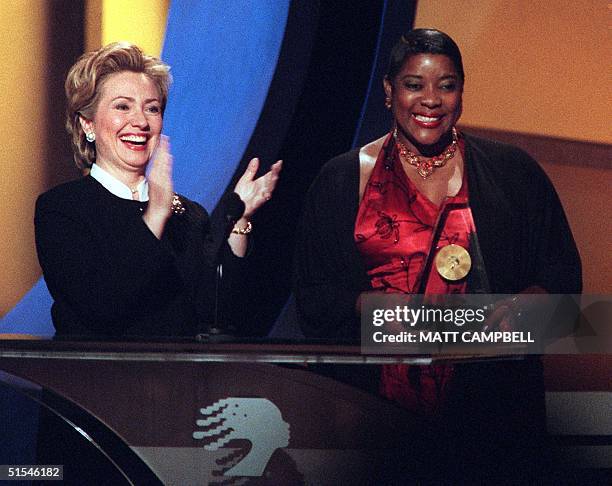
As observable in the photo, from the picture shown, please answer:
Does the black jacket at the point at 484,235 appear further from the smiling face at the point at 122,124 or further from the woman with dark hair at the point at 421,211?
the smiling face at the point at 122,124

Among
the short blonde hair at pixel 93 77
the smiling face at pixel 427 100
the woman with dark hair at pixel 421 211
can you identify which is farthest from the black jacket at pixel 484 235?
the short blonde hair at pixel 93 77

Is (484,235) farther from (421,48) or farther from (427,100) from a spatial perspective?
(421,48)

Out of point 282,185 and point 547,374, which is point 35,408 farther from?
point 282,185

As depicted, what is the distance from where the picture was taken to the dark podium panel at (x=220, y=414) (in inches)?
61.1

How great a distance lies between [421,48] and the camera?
118 inches

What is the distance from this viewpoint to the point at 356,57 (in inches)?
134

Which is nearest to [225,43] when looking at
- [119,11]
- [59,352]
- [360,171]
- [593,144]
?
[119,11]

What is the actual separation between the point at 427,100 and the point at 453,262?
0.51 meters

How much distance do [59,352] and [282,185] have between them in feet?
6.02

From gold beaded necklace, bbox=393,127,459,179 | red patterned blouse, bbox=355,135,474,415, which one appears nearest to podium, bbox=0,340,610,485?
red patterned blouse, bbox=355,135,474,415

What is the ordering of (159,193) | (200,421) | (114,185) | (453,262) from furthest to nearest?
(453,262) → (114,185) → (159,193) → (200,421)

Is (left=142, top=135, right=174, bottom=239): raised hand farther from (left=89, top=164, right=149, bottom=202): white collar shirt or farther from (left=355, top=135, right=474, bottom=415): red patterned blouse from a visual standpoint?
(left=355, top=135, right=474, bottom=415): red patterned blouse

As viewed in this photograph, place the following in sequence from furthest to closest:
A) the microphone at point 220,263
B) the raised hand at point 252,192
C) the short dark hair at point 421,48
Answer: the short dark hair at point 421,48
the raised hand at point 252,192
the microphone at point 220,263

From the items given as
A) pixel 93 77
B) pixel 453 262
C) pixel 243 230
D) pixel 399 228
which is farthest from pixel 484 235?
pixel 93 77
